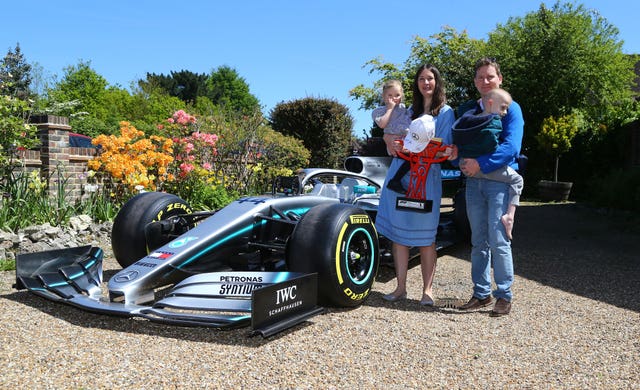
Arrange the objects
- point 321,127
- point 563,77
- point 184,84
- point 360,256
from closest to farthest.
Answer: point 360,256
point 321,127
point 563,77
point 184,84

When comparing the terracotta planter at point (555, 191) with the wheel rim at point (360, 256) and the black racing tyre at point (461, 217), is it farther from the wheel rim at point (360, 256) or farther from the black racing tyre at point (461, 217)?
the wheel rim at point (360, 256)

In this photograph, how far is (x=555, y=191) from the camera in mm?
15844

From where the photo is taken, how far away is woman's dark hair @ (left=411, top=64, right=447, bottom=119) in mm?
4466

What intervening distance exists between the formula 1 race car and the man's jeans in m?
0.81

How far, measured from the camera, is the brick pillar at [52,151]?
7.33 m

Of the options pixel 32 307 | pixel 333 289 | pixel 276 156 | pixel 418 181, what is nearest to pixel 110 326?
pixel 32 307

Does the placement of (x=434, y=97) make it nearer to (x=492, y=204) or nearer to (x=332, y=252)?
(x=492, y=204)

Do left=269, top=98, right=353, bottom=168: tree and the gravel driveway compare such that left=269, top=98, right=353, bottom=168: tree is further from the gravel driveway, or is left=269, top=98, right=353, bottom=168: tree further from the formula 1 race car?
the gravel driveway

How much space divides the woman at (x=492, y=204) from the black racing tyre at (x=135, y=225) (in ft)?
8.66

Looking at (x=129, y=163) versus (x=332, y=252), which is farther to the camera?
(x=129, y=163)

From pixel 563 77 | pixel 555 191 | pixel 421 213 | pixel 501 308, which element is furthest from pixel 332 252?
pixel 563 77

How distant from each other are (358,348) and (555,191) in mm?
13963

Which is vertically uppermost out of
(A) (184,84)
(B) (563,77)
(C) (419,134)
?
(A) (184,84)

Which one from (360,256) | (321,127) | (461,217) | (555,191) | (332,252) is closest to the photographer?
(332,252)
